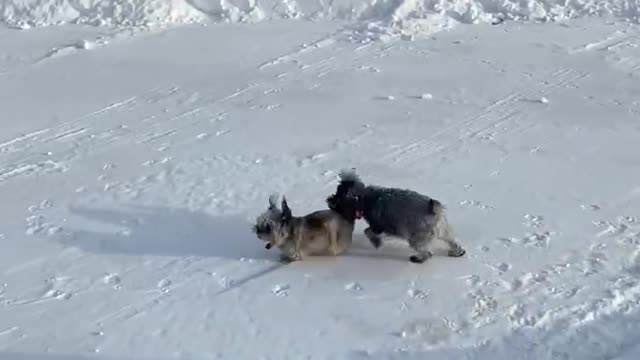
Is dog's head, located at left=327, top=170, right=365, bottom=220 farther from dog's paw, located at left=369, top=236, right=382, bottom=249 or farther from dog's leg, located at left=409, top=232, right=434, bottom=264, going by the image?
dog's leg, located at left=409, top=232, right=434, bottom=264

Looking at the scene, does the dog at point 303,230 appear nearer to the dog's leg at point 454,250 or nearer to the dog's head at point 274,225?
the dog's head at point 274,225

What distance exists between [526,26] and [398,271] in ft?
19.6

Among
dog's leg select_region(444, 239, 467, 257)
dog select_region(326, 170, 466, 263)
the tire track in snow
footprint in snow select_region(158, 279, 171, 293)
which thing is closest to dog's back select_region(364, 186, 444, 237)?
dog select_region(326, 170, 466, 263)

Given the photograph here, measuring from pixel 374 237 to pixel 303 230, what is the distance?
577mm

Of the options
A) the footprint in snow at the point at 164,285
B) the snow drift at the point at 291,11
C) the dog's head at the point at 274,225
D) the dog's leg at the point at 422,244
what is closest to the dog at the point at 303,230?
the dog's head at the point at 274,225

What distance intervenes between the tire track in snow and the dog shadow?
1.92 meters

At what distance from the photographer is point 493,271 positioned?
265 inches

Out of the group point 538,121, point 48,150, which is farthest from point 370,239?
point 48,150

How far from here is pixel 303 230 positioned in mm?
6801

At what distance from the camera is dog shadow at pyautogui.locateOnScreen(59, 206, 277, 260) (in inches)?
283

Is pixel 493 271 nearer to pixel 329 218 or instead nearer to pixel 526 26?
pixel 329 218

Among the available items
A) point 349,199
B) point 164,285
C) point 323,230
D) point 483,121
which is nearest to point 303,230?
point 323,230

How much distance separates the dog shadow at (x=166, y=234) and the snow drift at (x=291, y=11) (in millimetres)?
4932

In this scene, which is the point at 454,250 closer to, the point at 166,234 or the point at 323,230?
the point at 323,230
